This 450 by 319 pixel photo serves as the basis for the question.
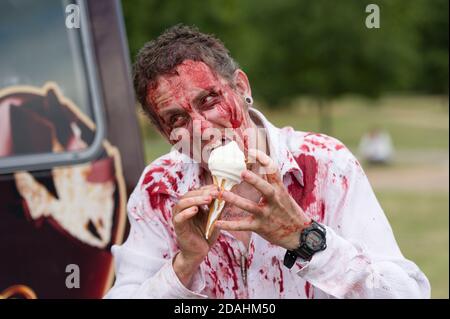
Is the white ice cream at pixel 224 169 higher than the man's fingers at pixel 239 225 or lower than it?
higher

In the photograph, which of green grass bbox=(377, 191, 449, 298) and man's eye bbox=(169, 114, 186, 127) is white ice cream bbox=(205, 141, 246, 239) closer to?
man's eye bbox=(169, 114, 186, 127)

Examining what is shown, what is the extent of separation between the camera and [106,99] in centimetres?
293

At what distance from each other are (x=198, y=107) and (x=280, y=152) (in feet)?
0.96

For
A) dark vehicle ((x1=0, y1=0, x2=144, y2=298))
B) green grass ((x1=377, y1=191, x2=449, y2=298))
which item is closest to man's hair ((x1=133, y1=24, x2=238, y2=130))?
dark vehicle ((x1=0, y1=0, x2=144, y2=298))

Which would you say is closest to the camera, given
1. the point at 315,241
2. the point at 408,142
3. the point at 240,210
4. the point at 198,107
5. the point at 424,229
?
the point at 315,241

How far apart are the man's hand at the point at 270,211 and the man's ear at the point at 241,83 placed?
1.09ft

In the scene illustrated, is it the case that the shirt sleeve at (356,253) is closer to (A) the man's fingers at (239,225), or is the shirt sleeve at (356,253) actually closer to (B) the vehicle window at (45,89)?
(A) the man's fingers at (239,225)

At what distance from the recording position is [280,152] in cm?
207

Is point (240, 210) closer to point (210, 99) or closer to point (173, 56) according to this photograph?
point (210, 99)

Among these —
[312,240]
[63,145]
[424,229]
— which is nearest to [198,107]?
[312,240]

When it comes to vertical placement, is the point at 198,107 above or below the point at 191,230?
above

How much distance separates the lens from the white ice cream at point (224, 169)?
1.76 metres

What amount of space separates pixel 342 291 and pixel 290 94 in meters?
21.1

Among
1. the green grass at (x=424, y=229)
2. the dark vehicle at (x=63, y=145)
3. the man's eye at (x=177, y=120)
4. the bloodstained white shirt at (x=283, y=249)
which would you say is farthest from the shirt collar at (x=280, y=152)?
the green grass at (x=424, y=229)
